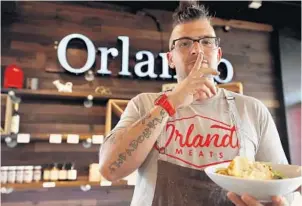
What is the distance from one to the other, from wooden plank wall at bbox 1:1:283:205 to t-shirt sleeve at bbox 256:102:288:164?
6.69 feet

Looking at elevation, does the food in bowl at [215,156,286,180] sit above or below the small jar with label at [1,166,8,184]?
above

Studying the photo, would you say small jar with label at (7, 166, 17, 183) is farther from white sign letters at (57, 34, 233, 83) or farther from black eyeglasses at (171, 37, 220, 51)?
black eyeglasses at (171, 37, 220, 51)

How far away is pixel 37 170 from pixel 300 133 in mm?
3028

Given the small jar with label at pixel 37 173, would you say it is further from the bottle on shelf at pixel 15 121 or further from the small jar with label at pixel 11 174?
the bottle on shelf at pixel 15 121

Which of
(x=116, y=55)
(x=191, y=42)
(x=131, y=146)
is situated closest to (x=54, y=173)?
(x=116, y=55)

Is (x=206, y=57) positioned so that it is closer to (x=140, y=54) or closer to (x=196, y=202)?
(x=196, y=202)

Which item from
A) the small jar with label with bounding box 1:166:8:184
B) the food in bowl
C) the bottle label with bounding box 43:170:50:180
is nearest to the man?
the food in bowl

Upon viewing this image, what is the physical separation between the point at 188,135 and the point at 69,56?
2.21 m

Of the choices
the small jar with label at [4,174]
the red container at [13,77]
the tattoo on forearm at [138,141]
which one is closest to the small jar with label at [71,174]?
the small jar with label at [4,174]

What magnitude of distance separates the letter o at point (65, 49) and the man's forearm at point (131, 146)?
2.01 m

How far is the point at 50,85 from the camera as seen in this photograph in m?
2.84

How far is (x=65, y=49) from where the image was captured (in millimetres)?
2859

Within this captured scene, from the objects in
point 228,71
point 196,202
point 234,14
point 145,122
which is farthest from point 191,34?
point 234,14

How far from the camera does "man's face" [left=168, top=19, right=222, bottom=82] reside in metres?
1.17
